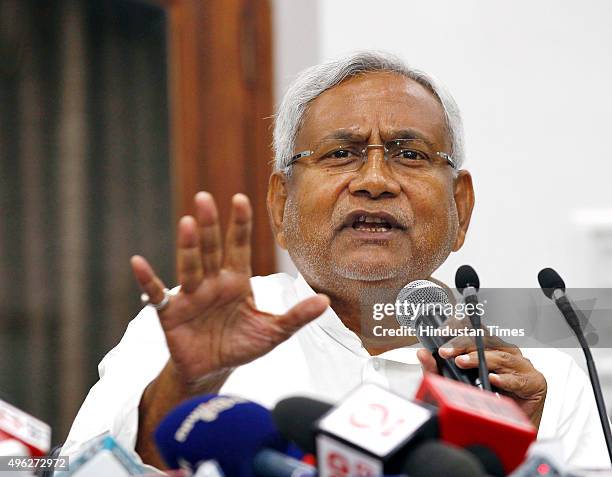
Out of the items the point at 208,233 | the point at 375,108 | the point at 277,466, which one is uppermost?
the point at 375,108

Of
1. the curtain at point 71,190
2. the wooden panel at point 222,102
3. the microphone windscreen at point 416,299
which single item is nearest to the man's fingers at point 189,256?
the microphone windscreen at point 416,299

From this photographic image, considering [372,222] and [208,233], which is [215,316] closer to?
[208,233]

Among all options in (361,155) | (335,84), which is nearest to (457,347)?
(361,155)

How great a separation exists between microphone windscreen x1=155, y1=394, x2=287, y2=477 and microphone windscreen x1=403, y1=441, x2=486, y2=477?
213 millimetres

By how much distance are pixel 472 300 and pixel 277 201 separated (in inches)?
41.1

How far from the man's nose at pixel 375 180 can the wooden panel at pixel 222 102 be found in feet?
4.72

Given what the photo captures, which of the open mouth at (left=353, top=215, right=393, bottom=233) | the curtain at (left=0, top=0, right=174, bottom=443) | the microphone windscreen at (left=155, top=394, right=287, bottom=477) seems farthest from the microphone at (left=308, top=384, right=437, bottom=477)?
the curtain at (left=0, top=0, right=174, bottom=443)

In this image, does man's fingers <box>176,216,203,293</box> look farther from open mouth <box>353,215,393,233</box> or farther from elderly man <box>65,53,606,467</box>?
open mouth <box>353,215,393,233</box>

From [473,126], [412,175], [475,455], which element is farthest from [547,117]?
[475,455]

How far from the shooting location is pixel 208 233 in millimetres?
1282

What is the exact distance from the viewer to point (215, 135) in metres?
3.55

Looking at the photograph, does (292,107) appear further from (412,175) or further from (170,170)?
(170,170)

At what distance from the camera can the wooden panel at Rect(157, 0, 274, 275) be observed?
11.4 feet

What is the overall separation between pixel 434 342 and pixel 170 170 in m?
2.23
